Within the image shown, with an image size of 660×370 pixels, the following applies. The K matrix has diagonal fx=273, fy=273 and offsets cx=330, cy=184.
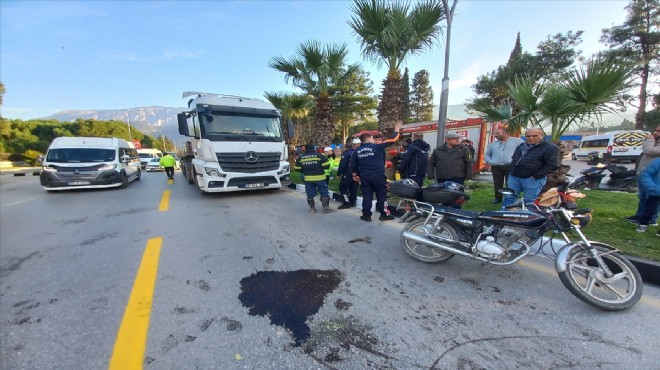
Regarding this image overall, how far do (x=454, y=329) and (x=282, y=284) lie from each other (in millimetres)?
1620

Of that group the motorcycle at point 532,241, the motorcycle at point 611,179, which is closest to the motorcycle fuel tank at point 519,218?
the motorcycle at point 532,241

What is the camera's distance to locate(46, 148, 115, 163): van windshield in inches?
355

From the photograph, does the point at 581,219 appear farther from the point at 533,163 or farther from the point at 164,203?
the point at 164,203

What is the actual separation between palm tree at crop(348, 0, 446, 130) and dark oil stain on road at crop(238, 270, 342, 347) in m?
6.57

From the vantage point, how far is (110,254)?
3.67m

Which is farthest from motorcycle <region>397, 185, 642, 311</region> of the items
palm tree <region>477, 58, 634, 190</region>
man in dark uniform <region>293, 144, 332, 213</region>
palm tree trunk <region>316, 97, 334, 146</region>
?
palm tree trunk <region>316, 97, 334, 146</region>

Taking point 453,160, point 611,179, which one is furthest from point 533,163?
point 611,179

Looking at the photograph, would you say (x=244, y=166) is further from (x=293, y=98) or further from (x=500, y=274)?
(x=293, y=98)

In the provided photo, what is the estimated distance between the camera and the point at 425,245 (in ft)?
10.8

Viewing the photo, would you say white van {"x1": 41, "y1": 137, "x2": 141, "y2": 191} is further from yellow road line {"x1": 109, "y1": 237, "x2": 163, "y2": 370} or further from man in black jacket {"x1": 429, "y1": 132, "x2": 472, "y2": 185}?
man in black jacket {"x1": 429, "y1": 132, "x2": 472, "y2": 185}

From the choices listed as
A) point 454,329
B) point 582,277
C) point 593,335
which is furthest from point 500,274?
point 454,329

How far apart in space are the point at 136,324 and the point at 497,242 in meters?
3.43

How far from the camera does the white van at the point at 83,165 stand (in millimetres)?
8641

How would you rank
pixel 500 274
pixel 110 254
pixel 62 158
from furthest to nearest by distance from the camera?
pixel 62 158
pixel 110 254
pixel 500 274
